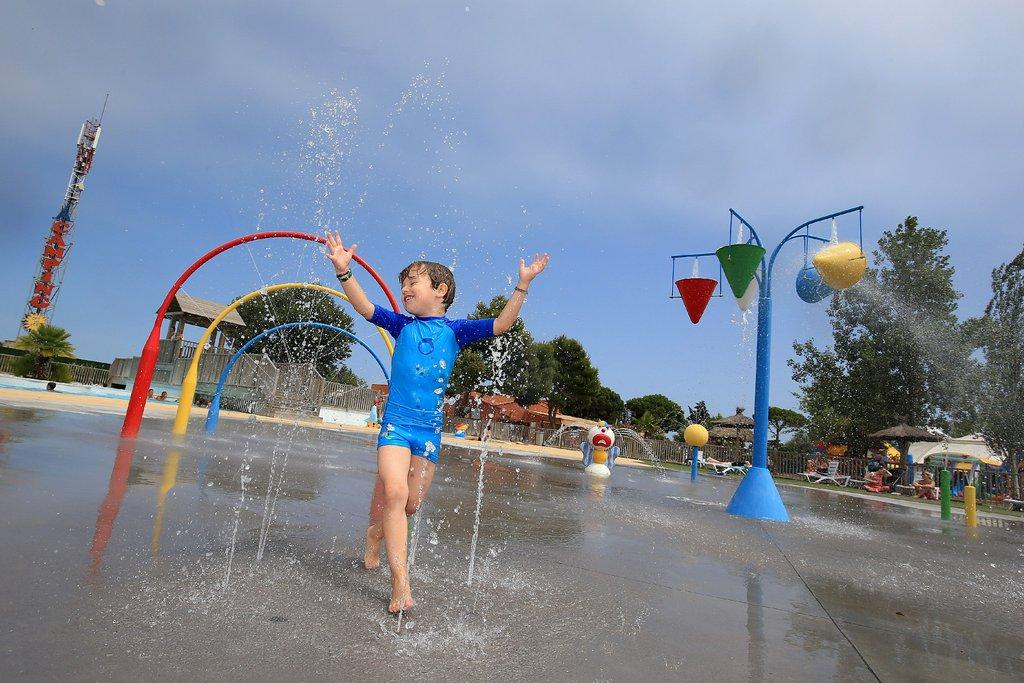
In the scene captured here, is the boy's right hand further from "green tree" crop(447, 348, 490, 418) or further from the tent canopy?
"green tree" crop(447, 348, 490, 418)

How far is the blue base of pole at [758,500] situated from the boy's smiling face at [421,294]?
20.2 ft

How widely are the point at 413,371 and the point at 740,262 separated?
A: 6.54 metres

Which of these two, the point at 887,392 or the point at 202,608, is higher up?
the point at 887,392

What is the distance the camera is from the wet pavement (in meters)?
1.89

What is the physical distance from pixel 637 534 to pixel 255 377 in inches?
1126

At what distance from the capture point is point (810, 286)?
913 centimetres

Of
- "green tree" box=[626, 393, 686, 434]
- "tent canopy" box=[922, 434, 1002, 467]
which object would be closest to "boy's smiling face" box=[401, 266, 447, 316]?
"tent canopy" box=[922, 434, 1002, 467]

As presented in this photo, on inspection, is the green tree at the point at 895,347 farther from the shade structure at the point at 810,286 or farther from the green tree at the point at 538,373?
the shade structure at the point at 810,286

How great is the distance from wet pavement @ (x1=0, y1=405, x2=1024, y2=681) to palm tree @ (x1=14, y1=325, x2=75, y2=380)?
3383cm

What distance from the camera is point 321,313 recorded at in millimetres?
45969

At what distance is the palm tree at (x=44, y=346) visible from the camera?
32312 mm

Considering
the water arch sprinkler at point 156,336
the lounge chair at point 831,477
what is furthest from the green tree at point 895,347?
the water arch sprinkler at point 156,336

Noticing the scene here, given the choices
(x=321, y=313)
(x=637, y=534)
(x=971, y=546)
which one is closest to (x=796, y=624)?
(x=637, y=534)

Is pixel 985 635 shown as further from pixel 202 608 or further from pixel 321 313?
pixel 321 313
